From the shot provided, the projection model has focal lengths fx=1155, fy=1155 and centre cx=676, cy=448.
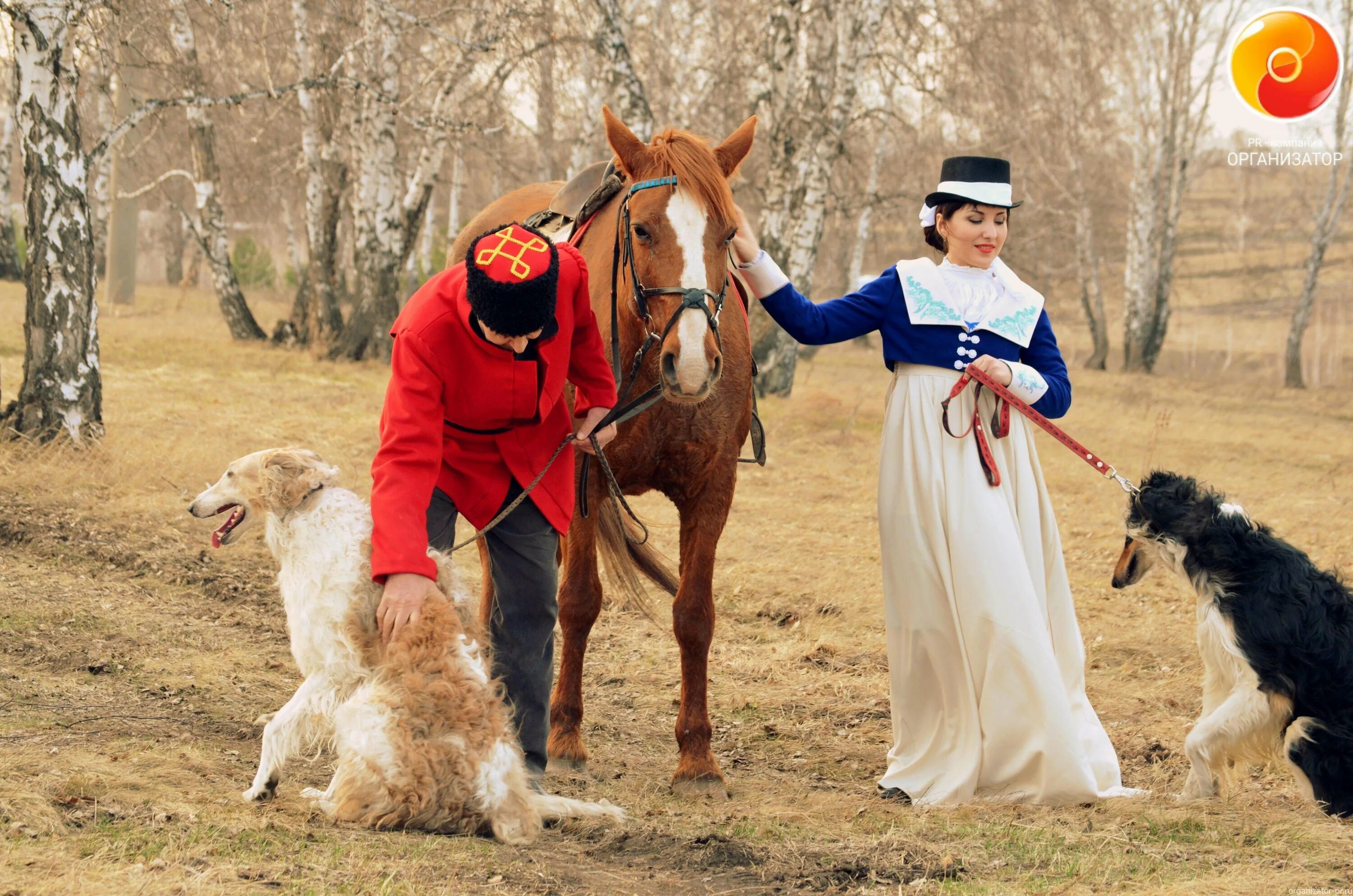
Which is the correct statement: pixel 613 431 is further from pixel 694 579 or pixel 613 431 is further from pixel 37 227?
pixel 37 227

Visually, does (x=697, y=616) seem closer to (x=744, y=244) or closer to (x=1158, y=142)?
(x=744, y=244)

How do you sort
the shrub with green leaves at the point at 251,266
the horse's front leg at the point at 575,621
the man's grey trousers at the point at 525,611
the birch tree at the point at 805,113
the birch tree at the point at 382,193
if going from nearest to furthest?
1. the man's grey trousers at the point at 525,611
2. the horse's front leg at the point at 575,621
3. the birch tree at the point at 805,113
4. the birch tree at the point at 382,193
5. the shrub with green leaves at the point at 251,266

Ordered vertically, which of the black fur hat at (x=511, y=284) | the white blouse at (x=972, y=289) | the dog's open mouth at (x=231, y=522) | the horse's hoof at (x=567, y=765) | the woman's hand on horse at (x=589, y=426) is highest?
the white blouse at (x=972, y=289)

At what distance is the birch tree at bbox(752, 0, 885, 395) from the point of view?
1445 cm

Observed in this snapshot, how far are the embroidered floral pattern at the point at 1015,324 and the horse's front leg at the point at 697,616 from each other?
1243 mm

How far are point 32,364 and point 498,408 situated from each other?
22.5 feet

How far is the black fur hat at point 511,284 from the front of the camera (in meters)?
3.41

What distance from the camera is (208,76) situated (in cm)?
1858

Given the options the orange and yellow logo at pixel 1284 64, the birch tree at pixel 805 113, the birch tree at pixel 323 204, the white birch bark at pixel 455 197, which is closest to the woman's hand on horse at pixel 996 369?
the birch tree at pixel 805 113

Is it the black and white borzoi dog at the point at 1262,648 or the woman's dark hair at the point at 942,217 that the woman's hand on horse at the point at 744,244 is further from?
the black and white borzoi dog at the point at 1262,648

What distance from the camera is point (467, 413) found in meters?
3.78

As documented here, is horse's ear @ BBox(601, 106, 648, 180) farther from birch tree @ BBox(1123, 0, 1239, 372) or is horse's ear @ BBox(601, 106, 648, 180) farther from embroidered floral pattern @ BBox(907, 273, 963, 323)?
birch tree @ BBox(1123, 0, 1239, 372)

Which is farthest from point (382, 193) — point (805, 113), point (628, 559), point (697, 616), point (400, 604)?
point (400, 604)

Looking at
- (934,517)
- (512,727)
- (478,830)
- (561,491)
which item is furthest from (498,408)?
(934,517)
